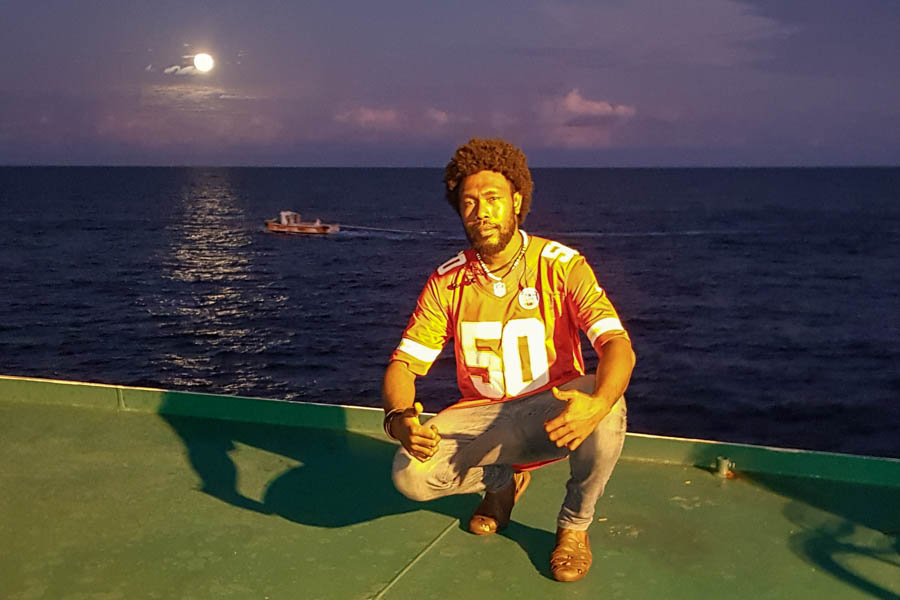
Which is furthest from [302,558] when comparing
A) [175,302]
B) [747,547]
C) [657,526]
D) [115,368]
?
[175,302]

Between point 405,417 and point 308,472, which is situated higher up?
point 405,417

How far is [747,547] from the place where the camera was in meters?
3.75

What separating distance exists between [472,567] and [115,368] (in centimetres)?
3409

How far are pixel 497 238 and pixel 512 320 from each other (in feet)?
1.10

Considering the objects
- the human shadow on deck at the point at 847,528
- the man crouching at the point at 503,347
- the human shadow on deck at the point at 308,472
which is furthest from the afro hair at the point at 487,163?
the human shadow on deck at the point at 847,528

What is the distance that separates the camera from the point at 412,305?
47.6 metres

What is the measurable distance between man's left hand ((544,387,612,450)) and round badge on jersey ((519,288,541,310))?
53 cm

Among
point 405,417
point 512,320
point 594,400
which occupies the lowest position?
point 405,417

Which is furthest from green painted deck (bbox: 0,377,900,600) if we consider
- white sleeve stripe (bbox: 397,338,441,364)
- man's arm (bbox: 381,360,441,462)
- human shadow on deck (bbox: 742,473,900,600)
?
white sleeve stripe (bbox: 397,338,441,364)

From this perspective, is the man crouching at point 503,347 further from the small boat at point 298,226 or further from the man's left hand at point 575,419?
the small boat at point 298,226

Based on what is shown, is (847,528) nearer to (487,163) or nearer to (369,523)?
(369,523)

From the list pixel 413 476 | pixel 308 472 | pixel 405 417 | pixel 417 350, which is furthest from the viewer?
pixel 308 472

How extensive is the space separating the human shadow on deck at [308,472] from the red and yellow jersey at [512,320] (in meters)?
0.84

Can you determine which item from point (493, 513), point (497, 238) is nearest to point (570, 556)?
point (493, 513)
